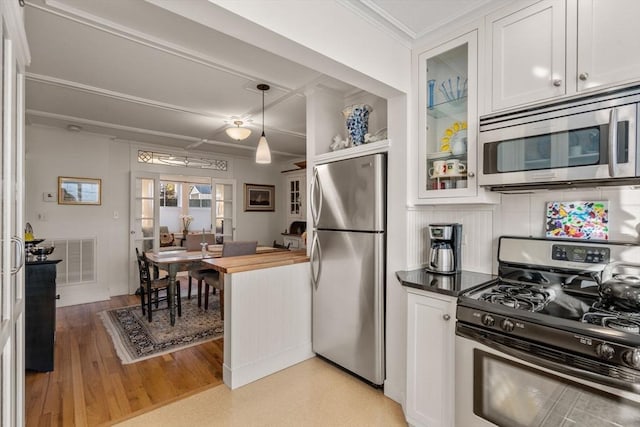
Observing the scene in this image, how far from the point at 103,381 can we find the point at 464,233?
2925 millimetres

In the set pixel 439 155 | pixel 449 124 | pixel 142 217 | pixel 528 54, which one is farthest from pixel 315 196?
pixel 142 217

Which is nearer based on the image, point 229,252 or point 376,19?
point 376,19

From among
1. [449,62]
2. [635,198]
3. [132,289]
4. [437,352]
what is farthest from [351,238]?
[132,289]

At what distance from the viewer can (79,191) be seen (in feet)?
15.4

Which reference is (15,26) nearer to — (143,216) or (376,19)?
(376,19)

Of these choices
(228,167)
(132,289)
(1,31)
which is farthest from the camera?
(228,167)

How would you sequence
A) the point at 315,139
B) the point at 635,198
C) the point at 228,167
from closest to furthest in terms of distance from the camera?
the point at 635,198, the point at 315,139, the point at 228,167

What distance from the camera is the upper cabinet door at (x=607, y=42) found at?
1369 millimetres

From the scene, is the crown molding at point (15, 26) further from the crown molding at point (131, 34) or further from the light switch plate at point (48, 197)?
the light switch plate at point (48, 197)

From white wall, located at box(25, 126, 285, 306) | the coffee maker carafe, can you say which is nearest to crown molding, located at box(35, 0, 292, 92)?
the coffee maker carafe

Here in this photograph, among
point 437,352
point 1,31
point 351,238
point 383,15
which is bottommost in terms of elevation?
point 437,352

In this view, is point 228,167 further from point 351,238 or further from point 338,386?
point 338,386

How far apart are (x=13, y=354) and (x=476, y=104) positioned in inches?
105

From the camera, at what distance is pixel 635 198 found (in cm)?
157
